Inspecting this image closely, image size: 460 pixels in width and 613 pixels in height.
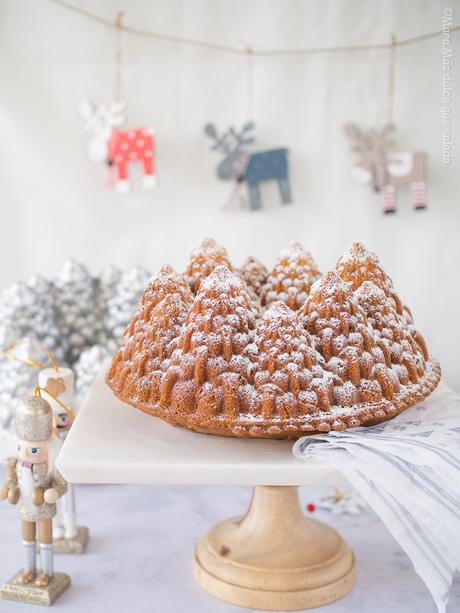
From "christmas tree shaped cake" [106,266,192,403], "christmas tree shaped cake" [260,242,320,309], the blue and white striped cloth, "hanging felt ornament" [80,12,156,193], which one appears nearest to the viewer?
the blue and white striped cloth

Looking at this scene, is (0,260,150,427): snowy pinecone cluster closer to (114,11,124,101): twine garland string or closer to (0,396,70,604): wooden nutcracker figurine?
(0,396,70,604): wooden nutcracker figurine

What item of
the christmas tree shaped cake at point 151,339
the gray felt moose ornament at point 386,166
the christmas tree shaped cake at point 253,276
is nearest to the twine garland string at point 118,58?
the gray felt moose ornament at point 386,166

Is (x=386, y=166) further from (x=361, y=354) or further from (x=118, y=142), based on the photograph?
(x=361, y=354)

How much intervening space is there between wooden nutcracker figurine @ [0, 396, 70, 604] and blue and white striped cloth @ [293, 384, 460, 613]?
0.32 meters

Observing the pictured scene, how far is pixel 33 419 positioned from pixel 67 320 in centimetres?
63

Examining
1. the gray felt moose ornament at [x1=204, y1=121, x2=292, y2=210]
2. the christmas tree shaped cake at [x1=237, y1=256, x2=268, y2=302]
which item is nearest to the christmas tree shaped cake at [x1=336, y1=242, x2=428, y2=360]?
the christmas tree shaped cake at [x1=237, y1=256, x2=268, y2=302]

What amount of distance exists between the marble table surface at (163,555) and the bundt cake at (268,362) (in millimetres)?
243

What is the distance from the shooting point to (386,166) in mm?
1979

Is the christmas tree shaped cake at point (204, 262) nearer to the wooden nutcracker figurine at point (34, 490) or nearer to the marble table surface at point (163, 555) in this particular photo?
the wooden nutcracker figurine at point (34, 490)

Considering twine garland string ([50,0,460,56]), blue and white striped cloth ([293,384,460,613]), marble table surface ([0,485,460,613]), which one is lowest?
marble table surface ([0,485,460,613])

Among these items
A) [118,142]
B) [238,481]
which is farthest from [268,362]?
[118,142]

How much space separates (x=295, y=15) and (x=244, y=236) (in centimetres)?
60

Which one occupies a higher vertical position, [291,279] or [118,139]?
[118,139]

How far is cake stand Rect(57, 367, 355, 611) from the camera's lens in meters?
0.76
